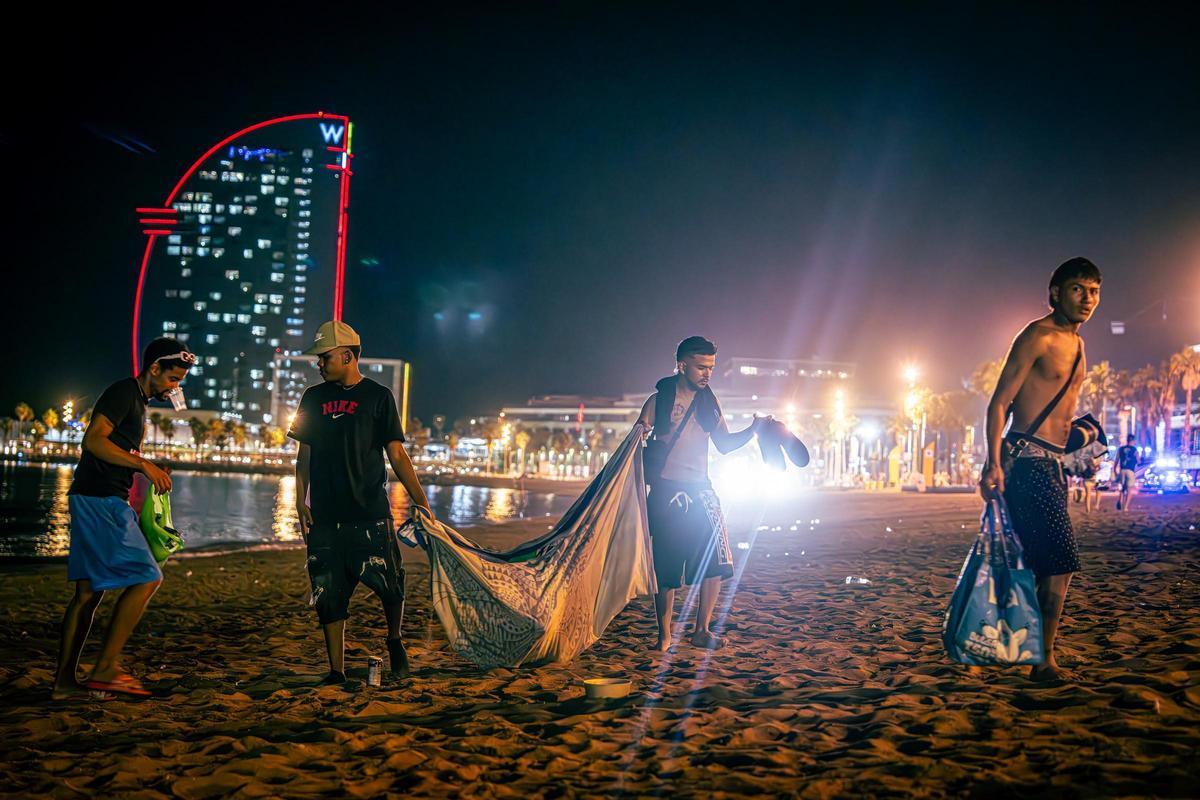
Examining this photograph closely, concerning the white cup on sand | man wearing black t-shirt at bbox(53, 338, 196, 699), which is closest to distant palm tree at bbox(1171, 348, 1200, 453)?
the white cup on sand

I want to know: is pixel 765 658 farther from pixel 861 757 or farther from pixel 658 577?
pixel 861 757

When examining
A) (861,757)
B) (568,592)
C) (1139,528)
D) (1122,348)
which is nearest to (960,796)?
(861,757)

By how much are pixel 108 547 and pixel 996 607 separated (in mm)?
4655

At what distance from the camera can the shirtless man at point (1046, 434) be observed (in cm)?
479

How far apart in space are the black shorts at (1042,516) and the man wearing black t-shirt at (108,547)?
458 centimetres

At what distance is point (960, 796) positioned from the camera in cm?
326

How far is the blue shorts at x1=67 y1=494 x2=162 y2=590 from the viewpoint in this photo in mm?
5258

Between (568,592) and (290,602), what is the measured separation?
458cm

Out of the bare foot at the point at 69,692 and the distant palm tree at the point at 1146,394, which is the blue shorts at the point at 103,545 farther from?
the distant palm tree at the point at 1146,394

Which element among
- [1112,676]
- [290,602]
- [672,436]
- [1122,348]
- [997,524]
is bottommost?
[290,602]

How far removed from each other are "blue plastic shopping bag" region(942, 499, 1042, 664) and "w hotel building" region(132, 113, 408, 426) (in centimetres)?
16260

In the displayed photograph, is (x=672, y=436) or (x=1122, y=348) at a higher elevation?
(x=1122, y=348)

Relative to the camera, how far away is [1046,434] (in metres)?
4.88

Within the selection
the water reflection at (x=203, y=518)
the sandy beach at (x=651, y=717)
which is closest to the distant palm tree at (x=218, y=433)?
the water reflection at (x=203, y=518)
